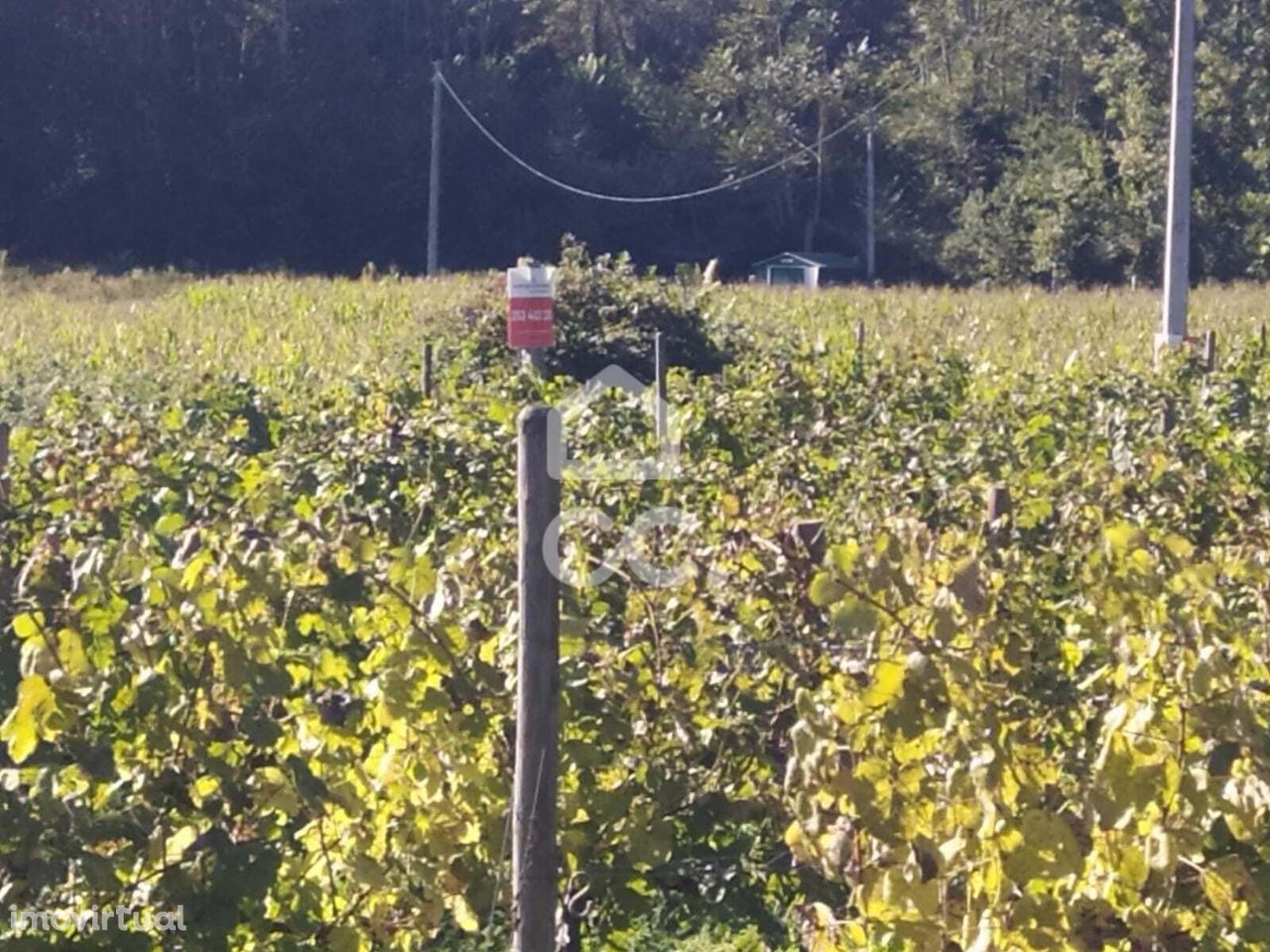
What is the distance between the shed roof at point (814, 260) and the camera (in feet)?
147

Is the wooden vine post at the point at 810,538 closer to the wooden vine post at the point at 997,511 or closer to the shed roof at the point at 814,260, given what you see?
the wooden vine post at the point at 997,511

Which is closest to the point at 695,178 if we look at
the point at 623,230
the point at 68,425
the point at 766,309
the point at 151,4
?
the point at 623,230

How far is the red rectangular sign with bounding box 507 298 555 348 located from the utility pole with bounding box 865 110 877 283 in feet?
106

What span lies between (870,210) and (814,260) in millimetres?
1711

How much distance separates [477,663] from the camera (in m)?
3.52

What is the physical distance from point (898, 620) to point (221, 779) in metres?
1.10

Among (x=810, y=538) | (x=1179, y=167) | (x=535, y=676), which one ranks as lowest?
(x=535, y=676)

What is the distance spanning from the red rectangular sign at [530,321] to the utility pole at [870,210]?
32427 millimetres

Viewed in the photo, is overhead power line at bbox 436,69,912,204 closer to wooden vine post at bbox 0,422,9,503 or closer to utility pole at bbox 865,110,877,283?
utility pole at bbox 865,110,877,283

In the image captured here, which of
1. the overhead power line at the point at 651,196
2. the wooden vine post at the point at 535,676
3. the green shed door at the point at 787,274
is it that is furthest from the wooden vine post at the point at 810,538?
the overhead power line at the point at 651,196

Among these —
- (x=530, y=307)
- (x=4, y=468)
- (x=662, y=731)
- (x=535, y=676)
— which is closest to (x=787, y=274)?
(x=530, y=307)

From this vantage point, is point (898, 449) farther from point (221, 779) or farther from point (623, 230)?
point (623, 230)

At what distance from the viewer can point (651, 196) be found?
49281mm

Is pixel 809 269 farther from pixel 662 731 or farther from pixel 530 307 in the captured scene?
pixel 662 731
